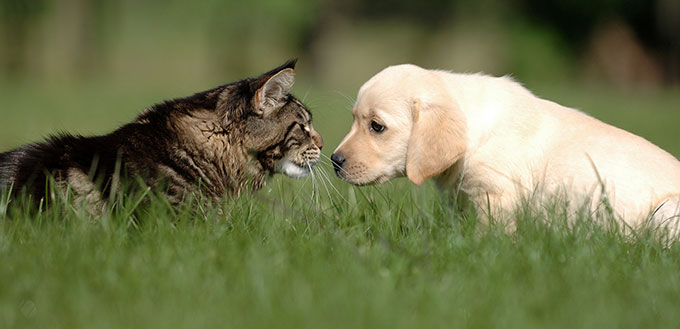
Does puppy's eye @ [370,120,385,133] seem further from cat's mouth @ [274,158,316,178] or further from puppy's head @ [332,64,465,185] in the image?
cat's mouth @ [274,158,316,178]

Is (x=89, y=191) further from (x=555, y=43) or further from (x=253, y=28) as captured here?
(x=555, y=43)

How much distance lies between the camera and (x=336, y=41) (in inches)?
1147

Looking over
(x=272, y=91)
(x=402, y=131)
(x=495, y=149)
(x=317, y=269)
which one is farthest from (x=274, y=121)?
(x=317, y=269)

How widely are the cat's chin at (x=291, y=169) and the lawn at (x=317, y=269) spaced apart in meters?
0.35

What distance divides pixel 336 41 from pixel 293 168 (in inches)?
988

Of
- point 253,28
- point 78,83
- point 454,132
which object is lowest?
point 78,83

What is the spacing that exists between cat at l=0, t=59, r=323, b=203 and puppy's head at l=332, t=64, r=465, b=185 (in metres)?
0.39

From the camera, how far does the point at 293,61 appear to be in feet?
13.9

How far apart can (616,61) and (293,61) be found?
27.6 meters

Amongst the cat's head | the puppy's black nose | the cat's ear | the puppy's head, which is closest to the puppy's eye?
the puppy's head

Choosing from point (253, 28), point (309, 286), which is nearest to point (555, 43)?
point (253, 28)

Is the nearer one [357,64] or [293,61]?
[293,61]

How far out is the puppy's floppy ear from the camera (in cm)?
397

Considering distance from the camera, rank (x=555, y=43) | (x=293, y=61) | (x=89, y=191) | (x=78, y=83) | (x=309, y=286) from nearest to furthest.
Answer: (x=309, y=286), (x=89, y=191), (x=293, y=61), (x=78, y=83), (x=555, y=43)
